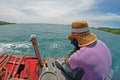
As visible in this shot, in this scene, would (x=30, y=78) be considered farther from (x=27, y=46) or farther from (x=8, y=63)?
(x=27, y=46)

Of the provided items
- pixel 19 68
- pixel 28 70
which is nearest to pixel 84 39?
pixel 28 70

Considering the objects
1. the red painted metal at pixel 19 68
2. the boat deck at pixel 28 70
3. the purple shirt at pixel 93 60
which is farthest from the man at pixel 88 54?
the red painted metal at pixel 19 68

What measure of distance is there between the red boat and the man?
3.92ft

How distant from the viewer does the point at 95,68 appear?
382cm

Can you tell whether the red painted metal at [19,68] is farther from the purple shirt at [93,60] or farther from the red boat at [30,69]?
the purple shirt at [93,60]

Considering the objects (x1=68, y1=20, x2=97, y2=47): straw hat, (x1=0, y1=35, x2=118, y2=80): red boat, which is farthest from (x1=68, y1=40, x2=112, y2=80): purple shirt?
(x1=0, y1=35, x2=118, y2=80): red boat

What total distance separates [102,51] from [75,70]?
68 centimetres

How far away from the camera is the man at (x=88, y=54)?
148 inches

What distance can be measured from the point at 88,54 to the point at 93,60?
13 centimetres

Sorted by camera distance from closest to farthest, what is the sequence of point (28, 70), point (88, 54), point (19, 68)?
point (88, 54)
point (28, 70)
point (19, 68)

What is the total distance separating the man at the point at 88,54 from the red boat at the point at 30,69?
1.19 metres

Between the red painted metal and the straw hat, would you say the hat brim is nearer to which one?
the straw hat

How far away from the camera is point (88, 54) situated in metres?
3.74

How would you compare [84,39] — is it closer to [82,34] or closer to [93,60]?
[82,34]
